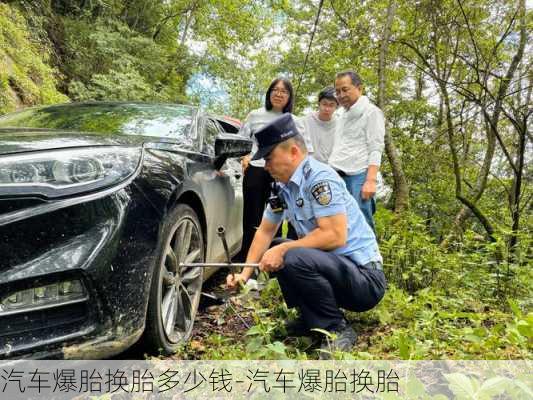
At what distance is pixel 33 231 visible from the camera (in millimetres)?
1424

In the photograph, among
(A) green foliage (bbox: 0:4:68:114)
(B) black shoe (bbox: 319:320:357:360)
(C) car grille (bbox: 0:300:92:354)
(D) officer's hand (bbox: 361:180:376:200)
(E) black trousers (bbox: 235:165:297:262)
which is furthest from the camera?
(A) green foliage (bbox: 0:4:68:114)

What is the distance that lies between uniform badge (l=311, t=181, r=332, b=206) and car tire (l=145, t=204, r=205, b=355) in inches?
27.4

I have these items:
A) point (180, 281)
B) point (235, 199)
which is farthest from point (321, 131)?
point (180, 281)

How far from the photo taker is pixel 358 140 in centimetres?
335

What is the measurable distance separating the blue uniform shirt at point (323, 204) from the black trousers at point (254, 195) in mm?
1188

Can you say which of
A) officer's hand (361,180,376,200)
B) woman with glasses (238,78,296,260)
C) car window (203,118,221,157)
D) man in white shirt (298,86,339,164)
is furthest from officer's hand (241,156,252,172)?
officer's hand (361,180,376,200)

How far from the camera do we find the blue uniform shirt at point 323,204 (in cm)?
202

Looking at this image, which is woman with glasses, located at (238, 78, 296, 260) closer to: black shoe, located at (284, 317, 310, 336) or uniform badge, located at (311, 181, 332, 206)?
black shoe, located at (284, 317, 310, 336)

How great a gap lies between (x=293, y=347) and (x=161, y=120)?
1678 mm

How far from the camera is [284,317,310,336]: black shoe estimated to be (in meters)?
2.24

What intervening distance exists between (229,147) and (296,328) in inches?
47.3

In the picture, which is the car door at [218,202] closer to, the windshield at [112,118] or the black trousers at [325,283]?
the windshield at [112,118]

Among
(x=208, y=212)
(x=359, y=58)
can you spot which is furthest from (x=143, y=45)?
(x=208, y=212)

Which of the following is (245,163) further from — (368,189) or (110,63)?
(110,63)
